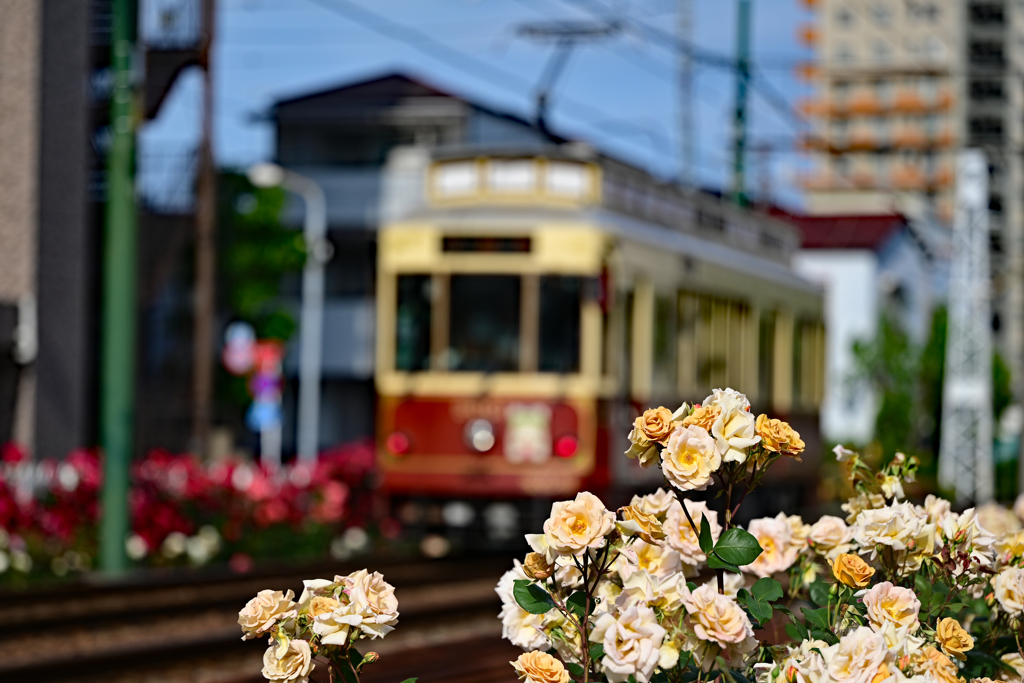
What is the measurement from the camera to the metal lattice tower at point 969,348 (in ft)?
64.7

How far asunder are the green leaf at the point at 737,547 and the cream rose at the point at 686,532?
0.30 feet

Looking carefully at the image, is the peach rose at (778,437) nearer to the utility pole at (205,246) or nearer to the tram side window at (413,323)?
the tram side window at (413,323)

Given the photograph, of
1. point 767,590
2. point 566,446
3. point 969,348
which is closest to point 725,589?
point 767,590

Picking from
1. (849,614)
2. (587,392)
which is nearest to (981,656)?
(849,614)

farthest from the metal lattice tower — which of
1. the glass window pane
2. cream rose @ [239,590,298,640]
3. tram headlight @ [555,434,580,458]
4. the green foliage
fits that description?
cream rose @ [239,590,298,640]

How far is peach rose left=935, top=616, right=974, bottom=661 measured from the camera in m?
3.38

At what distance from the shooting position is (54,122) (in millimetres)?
18594

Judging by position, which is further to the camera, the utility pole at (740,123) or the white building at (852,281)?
the white building at (852,281)

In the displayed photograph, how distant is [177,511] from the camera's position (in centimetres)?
1598

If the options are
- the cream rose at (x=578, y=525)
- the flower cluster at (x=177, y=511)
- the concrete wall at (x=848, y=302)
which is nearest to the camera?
the cream rose at (x=578, y=525)

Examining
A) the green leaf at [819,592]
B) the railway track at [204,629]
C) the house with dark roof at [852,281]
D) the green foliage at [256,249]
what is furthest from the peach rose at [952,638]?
the house with dark roof at [852,281]

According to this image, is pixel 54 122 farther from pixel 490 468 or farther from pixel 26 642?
pixel 26 642

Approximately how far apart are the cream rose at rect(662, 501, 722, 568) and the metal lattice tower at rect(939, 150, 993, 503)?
1663cm

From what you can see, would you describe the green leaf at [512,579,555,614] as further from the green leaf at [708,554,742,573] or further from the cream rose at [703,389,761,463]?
the cream rose at [703,389,761,463]
